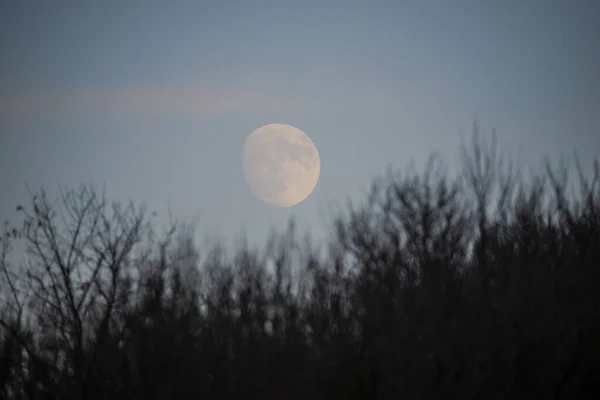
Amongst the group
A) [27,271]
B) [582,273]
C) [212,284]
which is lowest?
[582,273]

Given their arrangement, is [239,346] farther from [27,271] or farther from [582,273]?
[582,273]

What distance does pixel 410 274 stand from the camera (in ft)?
53.9

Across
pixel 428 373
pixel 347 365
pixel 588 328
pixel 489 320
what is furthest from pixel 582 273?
pixel 347 365

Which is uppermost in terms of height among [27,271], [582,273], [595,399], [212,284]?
[212,284]

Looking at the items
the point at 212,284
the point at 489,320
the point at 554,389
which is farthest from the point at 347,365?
the point at 212,284

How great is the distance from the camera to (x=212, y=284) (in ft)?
69.8

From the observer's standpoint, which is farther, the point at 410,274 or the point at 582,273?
the point at 410,274

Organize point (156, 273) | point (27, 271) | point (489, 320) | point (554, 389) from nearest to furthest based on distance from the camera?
point (554, 389) < point (489, 320) < point (27, 271) < point (156, 273)

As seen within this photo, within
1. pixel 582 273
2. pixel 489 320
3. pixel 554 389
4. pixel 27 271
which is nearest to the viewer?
pixel 554 389

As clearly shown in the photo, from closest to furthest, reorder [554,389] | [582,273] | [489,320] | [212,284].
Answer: [554,389] → [489,320] → [582,273] → [212,284]

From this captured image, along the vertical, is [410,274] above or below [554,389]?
above

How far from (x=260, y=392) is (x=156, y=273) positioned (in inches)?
139

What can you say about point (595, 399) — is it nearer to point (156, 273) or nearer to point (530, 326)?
point (530, 326)

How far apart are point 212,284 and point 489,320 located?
11270 mm
